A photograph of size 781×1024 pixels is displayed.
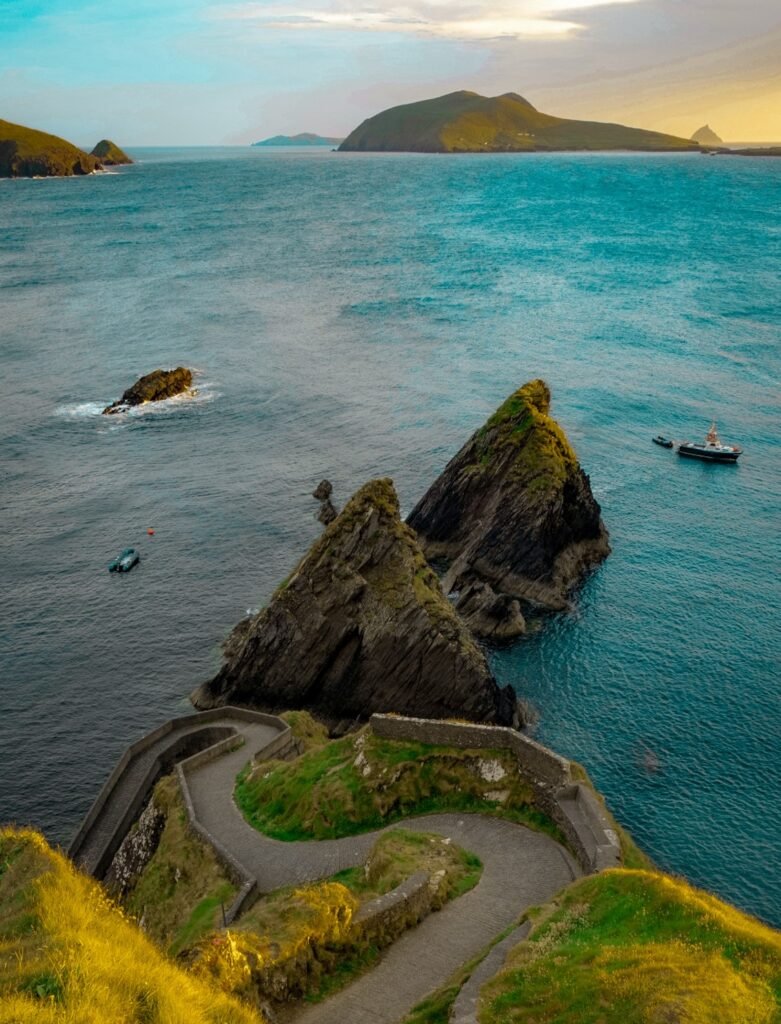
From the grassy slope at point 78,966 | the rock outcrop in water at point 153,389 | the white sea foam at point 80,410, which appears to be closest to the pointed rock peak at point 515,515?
the grassy slope at point 78,966

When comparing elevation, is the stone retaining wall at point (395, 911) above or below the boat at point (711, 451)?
below

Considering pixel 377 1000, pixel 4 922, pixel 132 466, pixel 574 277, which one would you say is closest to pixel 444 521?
pixel 132 466

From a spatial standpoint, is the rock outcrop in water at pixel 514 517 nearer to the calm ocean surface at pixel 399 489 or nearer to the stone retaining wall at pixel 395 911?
the calm ocean surface at pixel 399 489

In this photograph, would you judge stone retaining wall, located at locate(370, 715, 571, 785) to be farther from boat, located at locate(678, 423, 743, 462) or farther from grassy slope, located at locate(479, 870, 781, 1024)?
boat, located at locate(678, 423, 743, 462)

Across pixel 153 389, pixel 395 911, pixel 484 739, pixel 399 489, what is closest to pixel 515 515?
pixel 399 489

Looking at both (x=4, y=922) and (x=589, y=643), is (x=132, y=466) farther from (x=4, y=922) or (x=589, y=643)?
(x=4, y=922)

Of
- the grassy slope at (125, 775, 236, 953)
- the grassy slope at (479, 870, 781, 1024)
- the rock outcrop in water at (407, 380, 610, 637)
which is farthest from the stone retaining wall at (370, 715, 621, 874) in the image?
the rock outcrop in water at (407, 380, 610, 637)
